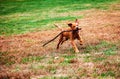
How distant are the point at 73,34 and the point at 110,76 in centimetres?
353

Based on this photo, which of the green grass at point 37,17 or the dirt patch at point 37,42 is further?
the green grass at point 37,17

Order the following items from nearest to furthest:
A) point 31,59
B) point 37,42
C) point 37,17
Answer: point 31,59 → point 37,42 → point 37,17

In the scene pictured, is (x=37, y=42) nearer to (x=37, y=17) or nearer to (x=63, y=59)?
(x=63, y=59)

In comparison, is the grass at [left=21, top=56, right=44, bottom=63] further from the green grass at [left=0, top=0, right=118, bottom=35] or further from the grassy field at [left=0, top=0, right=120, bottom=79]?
the green grass at [left=0, top=0, right=118, bottom=35]

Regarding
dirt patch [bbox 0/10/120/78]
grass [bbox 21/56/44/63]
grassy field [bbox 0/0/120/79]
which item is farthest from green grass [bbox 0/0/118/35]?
grass [bbox 21/56/44/63]

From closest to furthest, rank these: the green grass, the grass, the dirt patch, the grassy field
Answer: the grassy field → the grass → the dirt patch → the green grass

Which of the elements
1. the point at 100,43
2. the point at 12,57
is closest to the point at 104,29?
the point at 100,43

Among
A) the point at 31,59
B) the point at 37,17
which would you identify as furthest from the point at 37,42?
the point at 37,17

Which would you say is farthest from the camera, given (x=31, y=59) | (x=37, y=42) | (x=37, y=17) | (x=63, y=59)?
(x=37, y=17)

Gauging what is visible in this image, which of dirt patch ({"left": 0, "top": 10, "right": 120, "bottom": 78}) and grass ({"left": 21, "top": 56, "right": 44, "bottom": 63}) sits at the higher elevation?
grass ({"left": 21, "top": 56, "right": 44, "bottom": 63})

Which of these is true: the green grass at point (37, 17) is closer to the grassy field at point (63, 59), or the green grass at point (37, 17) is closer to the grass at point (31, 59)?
the grassy field at point (63, 59)

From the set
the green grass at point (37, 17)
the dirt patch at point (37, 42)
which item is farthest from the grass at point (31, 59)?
the green grass at point (37, 17)

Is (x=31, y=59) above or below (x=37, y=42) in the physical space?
above

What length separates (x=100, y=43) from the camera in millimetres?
11688
